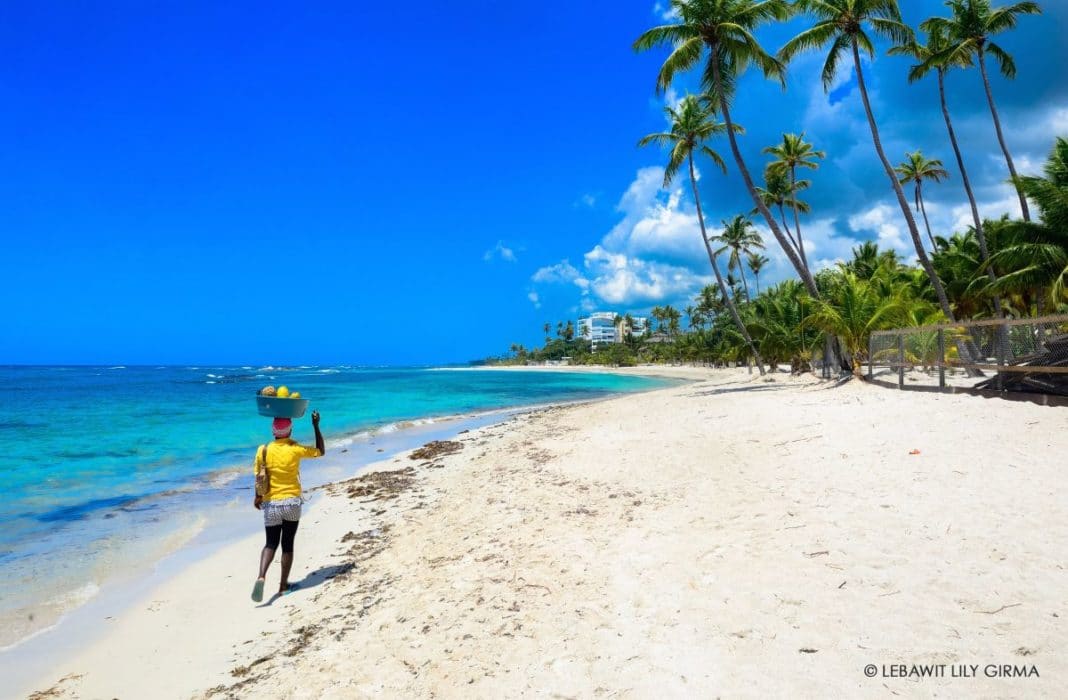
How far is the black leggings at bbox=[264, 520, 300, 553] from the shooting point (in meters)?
5.37

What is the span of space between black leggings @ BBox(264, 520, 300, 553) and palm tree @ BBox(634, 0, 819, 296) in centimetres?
1854

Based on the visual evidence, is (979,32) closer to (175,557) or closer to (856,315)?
(856,315)

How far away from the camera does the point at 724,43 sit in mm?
19031

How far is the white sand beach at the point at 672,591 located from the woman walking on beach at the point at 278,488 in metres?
0.65

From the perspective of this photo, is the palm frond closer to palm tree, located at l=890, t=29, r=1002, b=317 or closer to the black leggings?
palm tree, located at l=890, t=29, r=1002, b=317

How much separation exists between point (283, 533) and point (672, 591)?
4.01 metres

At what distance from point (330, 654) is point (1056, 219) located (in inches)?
847

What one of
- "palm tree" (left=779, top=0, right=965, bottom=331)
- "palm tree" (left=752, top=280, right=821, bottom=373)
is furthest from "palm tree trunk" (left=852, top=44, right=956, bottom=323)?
"palm tree" (left=752, top=280, right=821, bottom=373)


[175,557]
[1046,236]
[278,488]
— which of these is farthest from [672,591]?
[1046,236]

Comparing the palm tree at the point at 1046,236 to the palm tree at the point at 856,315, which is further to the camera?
the palm tree at the point at 856,315

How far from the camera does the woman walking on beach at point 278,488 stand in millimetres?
5223

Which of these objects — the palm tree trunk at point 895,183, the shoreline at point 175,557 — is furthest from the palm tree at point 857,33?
the shoreline at point 175,557

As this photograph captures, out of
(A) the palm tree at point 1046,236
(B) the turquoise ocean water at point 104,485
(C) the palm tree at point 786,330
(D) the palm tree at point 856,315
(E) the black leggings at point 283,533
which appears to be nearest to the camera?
(E) the black leggings at point 283,533

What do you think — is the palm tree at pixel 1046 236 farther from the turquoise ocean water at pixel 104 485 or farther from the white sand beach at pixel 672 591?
the turquoise ocean water at pixel 104 485
